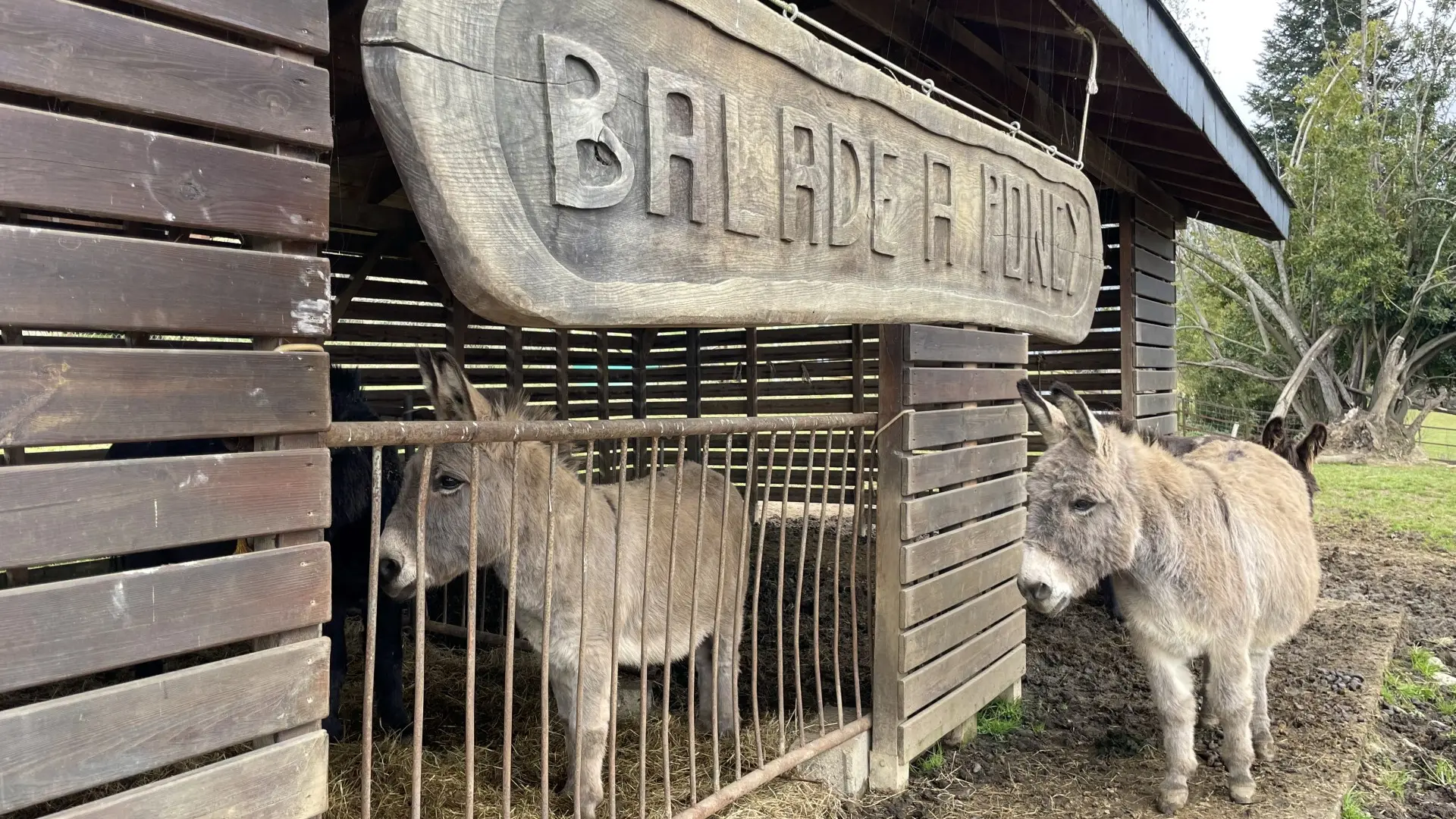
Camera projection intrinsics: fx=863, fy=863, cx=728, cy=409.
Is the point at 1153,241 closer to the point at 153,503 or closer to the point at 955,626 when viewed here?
the point at 955,626

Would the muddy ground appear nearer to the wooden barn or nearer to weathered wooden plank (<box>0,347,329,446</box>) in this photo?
the wooden barn

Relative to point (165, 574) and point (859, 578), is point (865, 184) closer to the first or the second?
point (165, 574)

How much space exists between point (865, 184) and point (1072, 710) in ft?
12.7

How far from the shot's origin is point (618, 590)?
294cm

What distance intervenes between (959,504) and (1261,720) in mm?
1974

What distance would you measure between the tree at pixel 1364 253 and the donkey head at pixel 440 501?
66.3ft

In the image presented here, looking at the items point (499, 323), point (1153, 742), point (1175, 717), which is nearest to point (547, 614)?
point (499, 323)

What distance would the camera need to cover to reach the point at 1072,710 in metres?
5.31

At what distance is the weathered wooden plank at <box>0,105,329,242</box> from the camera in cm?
145

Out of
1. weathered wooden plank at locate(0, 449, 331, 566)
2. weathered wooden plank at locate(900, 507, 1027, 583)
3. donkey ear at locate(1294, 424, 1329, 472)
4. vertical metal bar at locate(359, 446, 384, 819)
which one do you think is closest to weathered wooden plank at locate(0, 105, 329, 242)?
weathered wooden plank at locate(0, 449, 331, 566)

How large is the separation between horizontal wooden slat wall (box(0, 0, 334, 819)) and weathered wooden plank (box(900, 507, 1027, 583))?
2.80m

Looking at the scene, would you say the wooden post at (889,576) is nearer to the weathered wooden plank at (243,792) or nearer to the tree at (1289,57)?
the weathered wooden plank at (243,792)

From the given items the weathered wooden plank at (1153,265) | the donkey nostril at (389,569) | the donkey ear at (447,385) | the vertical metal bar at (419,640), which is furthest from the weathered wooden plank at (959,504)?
the weathered wooden plank at (1153,265)

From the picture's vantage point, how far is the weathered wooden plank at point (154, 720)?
4.73 ft
